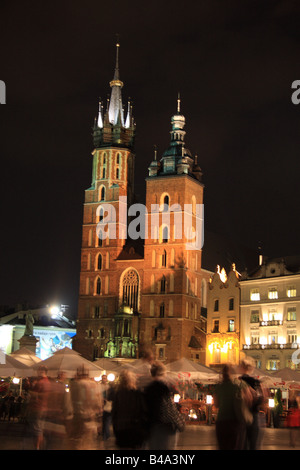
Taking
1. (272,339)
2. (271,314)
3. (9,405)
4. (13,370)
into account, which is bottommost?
(9,405)

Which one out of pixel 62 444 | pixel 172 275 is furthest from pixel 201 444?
pixel 172 275

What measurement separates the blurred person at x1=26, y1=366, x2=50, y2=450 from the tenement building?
5722 cm

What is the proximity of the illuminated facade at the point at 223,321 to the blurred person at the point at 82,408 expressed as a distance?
169 feet

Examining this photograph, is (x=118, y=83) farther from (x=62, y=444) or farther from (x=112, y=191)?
(x=62, y=444)

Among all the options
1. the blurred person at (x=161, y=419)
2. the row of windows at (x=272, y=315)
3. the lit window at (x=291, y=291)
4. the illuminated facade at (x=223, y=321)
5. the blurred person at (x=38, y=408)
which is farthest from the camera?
the illuminated facade at (x=223, y=321)

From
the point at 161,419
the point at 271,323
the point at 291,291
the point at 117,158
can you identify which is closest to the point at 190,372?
the point at 161,419

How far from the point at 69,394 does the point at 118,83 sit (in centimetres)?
8017

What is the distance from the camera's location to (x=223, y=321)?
68938 mm

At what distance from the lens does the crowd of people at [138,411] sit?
488 inches

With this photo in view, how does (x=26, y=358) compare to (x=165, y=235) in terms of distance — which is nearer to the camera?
(x=26, y=358)

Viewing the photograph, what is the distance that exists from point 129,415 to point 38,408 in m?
3.79

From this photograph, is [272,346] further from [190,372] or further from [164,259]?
[190,372]

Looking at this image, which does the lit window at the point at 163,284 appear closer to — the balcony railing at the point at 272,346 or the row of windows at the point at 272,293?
the row of windows at the point at 272,293

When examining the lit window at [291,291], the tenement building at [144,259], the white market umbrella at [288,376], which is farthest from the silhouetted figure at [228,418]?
the tenement building at [144,259]
